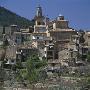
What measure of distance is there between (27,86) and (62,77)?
399cm

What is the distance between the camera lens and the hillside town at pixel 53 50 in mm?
45750

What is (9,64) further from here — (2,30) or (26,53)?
(2,30)

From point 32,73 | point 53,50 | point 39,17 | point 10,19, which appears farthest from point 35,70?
point 10,19

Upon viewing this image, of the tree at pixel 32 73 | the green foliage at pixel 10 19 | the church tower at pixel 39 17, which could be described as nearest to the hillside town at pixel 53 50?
the church tower at pixel 39 17

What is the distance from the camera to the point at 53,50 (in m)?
52.6

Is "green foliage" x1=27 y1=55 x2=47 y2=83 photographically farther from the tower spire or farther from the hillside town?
the tower spire

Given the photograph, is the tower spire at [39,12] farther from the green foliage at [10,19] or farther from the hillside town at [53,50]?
the green foliage at [10,19]

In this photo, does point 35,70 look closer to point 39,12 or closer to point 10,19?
point 39,12

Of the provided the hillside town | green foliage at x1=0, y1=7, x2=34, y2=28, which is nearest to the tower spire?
the hillside town

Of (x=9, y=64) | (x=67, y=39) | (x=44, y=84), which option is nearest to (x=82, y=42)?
(x=67, y=39)

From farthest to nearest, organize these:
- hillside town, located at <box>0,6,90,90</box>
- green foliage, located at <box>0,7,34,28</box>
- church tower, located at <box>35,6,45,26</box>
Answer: green foliage, located at <box>0,7,34,28</box>
church tower, located at <box>35,6,45,26</box>
hillside town, located at <box>0,6,90,90</box>

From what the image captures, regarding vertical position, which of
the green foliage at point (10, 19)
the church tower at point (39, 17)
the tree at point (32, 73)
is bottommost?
the tree at point (32, 73)

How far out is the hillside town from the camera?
45.8 metres

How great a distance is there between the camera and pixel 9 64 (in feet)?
163
